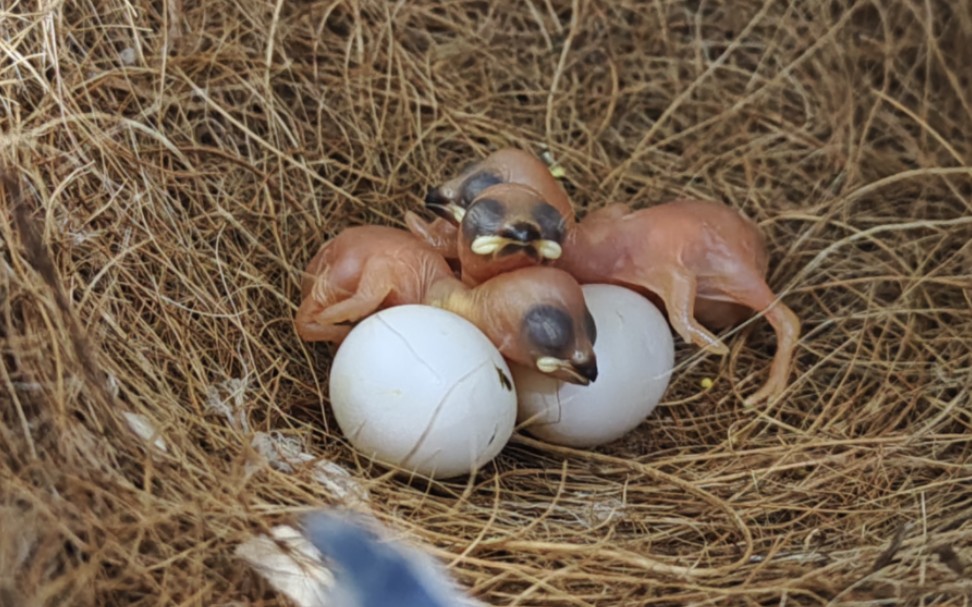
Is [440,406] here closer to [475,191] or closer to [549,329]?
[549,329]

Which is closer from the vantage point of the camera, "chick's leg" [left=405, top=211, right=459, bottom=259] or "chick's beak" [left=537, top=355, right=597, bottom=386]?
"chick's beak" [left=537, top=355, right=597, bottom=386]

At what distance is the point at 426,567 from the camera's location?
1254 millimetres

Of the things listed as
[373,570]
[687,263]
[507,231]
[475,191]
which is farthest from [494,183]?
[373,570]

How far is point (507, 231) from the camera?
1428 mm

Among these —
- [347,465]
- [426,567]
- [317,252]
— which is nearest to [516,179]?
[317,252]

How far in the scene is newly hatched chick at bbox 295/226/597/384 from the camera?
1.39 m

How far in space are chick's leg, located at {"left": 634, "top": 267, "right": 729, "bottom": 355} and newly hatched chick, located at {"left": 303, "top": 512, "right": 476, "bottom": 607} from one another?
Answer: 1.83 ft

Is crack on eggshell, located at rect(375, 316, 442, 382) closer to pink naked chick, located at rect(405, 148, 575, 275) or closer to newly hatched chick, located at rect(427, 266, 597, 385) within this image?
newly hatched chick, located at rect(427, 266, 597, 385)

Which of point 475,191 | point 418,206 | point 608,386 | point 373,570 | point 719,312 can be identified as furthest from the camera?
point 418,206

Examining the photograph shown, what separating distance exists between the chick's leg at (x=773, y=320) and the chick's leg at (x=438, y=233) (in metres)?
0.43

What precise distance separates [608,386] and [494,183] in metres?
0.36

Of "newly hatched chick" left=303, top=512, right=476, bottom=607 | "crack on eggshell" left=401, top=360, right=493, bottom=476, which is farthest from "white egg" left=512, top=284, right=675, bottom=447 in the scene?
"newly hatched chick" left=303, top=512, right=476, bottom=607

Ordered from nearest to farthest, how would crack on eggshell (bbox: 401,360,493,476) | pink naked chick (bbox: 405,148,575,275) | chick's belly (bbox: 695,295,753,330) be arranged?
crack on eggshell (bbox: 401,360,493,476)
pink naked chick (bbox: 405,148,575,275)
chick's belly (bbox: 695,295,753,330)

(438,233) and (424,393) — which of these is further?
(438,233)
